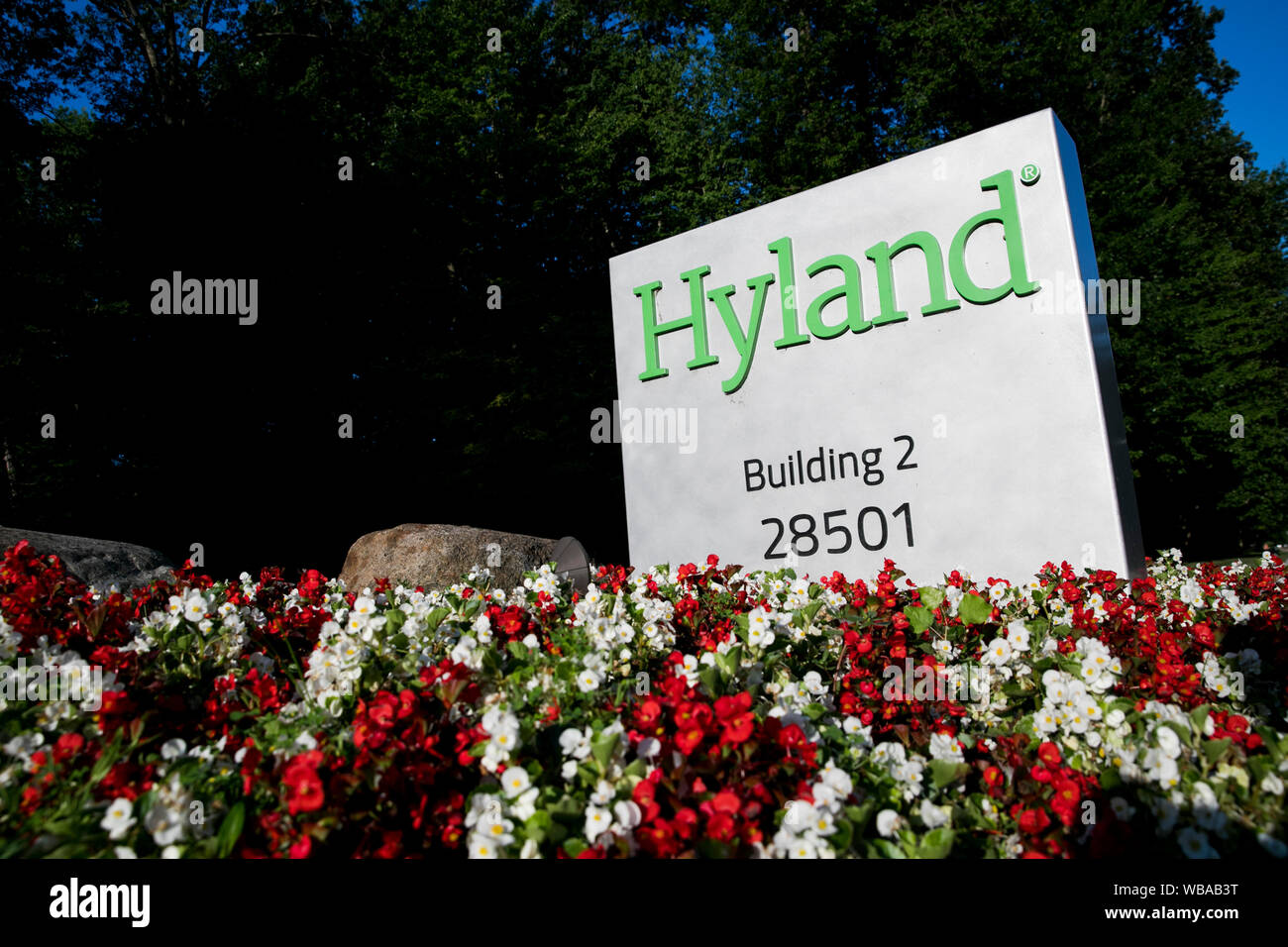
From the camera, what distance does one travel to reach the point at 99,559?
4129mm

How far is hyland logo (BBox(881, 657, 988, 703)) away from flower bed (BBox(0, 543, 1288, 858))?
0.01 metres

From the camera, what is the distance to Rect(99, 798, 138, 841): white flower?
1.22 m

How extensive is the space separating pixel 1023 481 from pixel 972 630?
157 centimetres

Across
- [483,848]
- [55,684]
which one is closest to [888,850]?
[483,848]

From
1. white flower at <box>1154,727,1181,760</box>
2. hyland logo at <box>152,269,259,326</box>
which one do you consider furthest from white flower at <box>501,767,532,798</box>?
hyland logo at <box>152,269,259,326</box>

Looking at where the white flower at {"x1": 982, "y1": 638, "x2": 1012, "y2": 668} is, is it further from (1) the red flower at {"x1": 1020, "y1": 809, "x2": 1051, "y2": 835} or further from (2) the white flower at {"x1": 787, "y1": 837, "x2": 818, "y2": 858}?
(2) the white flower at {"x1": 787, "y1": 837, "x2": 818, "y2": 858}

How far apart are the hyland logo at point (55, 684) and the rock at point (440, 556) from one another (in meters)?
3.87

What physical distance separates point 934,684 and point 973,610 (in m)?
0.47

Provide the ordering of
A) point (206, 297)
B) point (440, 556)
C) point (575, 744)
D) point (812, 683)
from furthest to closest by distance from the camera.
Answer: point (206, 297) → point (440, 556) → point (812, 683) → point (575, 744)

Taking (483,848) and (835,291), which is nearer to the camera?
(483,848)

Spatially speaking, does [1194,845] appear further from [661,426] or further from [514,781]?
[661,426]

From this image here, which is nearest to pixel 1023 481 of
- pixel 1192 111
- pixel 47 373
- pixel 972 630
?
pixel 972 630

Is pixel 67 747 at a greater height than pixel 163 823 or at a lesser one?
greater
